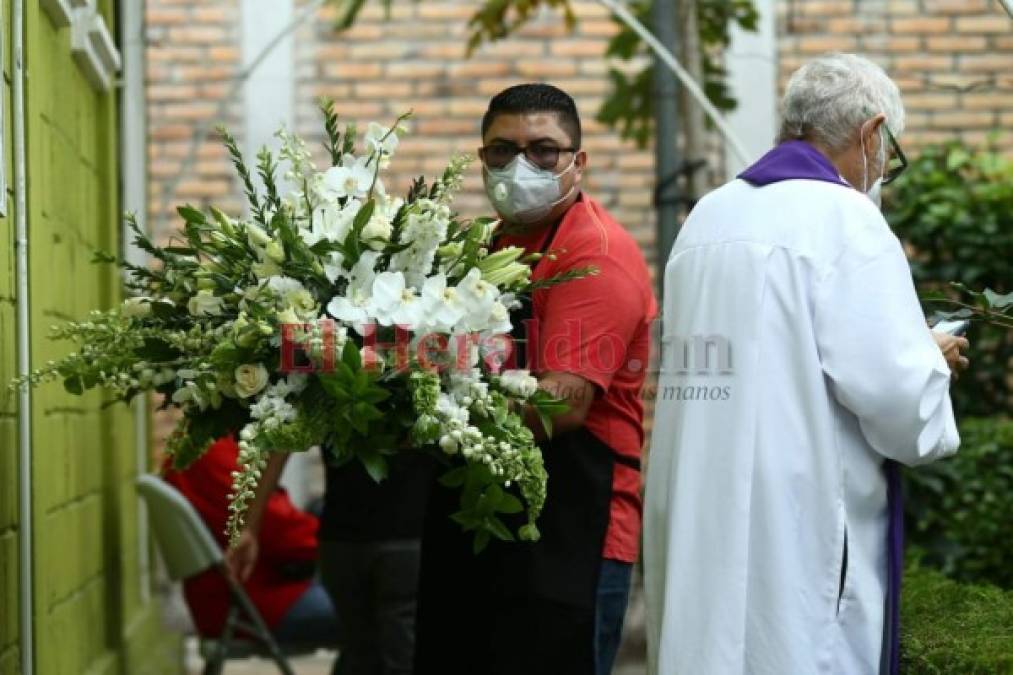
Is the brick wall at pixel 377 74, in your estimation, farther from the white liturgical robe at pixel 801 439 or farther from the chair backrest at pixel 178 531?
the white liturgical robe at pixel 801 439

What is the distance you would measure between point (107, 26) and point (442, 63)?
2.61m

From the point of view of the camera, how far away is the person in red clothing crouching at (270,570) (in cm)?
626

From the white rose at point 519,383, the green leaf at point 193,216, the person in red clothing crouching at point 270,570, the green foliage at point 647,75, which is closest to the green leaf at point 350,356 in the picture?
the white rose at point 519,383

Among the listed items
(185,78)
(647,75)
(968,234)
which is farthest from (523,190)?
(185,78)

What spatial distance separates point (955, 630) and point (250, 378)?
1531mm

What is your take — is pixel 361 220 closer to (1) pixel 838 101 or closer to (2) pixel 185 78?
(1) pixel 838 101

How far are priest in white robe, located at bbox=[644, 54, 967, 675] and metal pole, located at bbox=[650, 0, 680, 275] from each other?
3019 millimetres

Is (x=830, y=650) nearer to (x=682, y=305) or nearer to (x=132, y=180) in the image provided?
(x=682, y=305)

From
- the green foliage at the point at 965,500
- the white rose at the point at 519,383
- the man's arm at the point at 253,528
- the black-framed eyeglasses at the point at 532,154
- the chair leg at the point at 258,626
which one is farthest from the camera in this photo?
the green foliage at the point at 965,500

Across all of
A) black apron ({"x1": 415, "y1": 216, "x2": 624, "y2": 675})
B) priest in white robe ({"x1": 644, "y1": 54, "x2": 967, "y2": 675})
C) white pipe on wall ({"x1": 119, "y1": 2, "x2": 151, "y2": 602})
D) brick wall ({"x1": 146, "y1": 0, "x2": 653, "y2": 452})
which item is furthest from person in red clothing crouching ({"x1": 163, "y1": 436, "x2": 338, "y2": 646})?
priest in white robe ({"x1": 644, "y1": 54, "x2": 967, "y2": 675})

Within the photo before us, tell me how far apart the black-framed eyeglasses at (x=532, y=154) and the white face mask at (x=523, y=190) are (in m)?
0.01

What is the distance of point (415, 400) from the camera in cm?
338

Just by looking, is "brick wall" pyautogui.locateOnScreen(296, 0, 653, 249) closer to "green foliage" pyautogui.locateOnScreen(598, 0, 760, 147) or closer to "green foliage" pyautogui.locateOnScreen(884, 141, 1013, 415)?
"green foliage" pyautogui.locateOnScreen(598, 0, 760, 147)

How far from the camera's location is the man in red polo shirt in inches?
152
